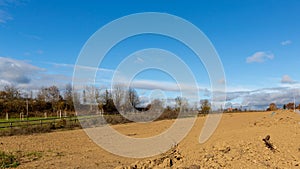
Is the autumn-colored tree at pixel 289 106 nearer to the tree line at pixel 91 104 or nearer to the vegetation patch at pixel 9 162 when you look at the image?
the tree line at pixel 91 104

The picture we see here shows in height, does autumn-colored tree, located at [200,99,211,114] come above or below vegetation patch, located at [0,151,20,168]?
above

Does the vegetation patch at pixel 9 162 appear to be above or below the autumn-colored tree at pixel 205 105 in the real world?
below

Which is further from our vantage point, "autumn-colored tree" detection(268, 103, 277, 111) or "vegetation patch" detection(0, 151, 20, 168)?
"autumn-colored tree" detection(268, 103, 277, 111)

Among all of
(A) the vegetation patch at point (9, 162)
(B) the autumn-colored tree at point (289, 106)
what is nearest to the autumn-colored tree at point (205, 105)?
(B) the autumn-colored tree at point (289, 106)

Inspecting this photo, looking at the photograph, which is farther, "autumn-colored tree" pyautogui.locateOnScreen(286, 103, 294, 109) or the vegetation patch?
"autumn-colored tree" pyautogui.locateOnScreen(286, 103, 294, 109)

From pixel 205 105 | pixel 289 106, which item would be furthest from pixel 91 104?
pixel 289 106

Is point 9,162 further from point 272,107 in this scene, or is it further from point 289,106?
point 289,106

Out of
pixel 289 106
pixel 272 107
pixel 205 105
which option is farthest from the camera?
pixel 205 105

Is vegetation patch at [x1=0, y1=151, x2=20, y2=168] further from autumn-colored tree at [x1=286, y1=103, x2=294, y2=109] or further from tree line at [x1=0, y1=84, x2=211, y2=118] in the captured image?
autumn-colored tree at [x1=286, y1=103, x2=294, y2=109]

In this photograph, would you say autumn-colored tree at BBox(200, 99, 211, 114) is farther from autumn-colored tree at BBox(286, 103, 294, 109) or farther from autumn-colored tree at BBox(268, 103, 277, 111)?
autumn-colored tree at BBox(286, 103, 294, 109)

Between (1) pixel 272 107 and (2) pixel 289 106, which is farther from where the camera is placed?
(2) pixel 289 106

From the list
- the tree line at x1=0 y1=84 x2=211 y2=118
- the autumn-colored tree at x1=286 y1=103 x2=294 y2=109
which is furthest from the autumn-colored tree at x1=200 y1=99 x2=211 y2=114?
the autumn-colored tree at x1=286 y1=103 x2=294 y2=109

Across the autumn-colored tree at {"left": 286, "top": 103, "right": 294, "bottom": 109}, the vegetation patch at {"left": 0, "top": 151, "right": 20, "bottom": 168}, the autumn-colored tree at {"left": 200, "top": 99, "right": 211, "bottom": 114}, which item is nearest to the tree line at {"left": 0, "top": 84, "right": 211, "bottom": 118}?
the autumn-colored tree at {"left": 200, "top": 99, "right": 211, "bottom": 114}

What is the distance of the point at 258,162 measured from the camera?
747cm
